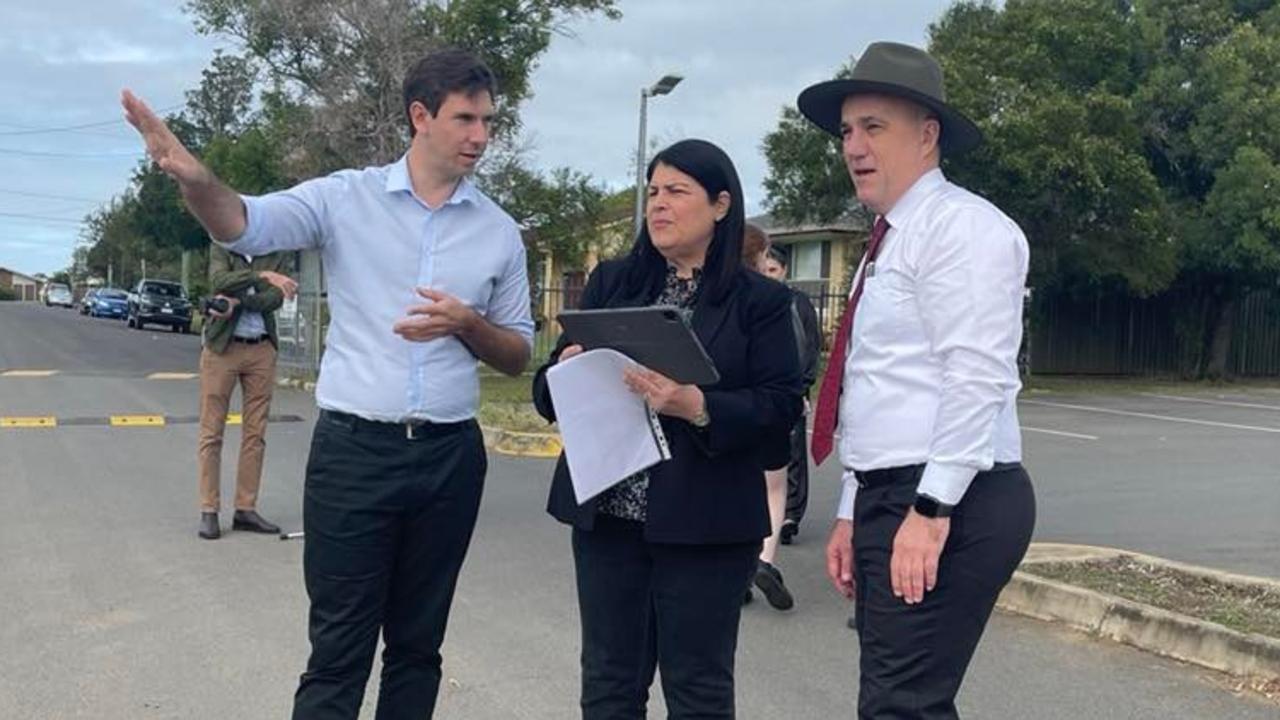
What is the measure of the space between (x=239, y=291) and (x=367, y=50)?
45.3 feet

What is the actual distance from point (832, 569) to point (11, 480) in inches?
319

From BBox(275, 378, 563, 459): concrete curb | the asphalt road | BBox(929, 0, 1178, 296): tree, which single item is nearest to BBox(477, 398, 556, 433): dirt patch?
BBox(275, 378, 563, 459): concrete curb

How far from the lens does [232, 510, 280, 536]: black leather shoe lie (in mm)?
7395

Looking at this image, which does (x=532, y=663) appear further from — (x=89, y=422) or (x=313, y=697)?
(x=89, y=422)

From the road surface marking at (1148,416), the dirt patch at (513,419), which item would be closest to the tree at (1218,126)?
the road surface marking at (1148,416)

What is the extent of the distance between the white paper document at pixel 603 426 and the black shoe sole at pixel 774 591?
310 cm

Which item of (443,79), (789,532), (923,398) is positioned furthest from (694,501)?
(789,532)

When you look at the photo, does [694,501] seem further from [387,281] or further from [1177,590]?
[1177,590]

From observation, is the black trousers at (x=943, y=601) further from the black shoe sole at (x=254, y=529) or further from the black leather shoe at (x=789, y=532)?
the black shoe sole at (x=254, y=529)

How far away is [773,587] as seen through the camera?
5.97 m

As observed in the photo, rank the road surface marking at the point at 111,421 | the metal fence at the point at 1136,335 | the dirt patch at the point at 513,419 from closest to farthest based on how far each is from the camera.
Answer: the dirt patch at the point at 513,419, the road surface marking at the point at 111,421, the metal fence at the point at 1136,335

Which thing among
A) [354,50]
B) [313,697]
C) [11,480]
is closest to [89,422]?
[11,480]

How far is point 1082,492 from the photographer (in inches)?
400

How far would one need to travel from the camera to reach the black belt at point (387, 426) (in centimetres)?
321
